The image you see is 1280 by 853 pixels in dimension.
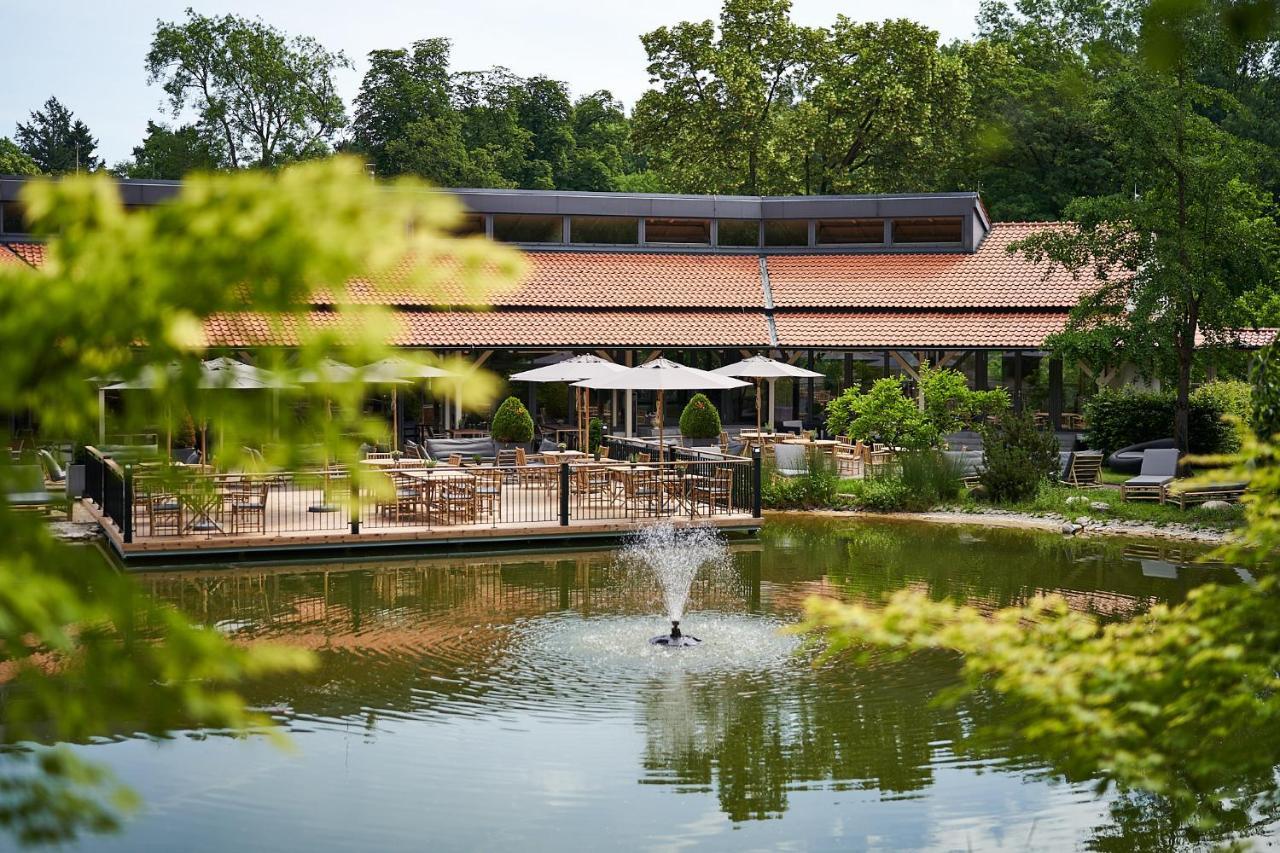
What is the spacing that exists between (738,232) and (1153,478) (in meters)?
14.1

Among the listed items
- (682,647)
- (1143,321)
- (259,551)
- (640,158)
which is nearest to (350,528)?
(259,551)

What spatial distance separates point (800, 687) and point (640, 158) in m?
63.0

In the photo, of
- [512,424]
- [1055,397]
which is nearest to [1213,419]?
[1055,397]

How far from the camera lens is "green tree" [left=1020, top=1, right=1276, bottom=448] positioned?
2159cm

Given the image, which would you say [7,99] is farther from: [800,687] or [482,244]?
[482,244]

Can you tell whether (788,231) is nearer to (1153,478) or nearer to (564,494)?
(1153,478)

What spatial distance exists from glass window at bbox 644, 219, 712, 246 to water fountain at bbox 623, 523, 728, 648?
15.3 metres

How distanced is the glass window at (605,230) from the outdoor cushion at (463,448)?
9.85m

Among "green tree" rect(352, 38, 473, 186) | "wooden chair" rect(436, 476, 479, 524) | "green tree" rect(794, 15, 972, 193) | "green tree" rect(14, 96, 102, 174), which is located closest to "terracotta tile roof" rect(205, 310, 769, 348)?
"wooden chair" rect(436, 476, 479, 524)

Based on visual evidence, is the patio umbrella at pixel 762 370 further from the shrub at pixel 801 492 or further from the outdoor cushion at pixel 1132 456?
the outdoor cushion at pixel 1132 456

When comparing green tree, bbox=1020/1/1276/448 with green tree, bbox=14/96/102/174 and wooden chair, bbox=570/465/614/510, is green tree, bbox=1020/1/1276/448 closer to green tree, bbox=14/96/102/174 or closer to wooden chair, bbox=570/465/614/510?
wooden chair, bbox=570/465/614/510

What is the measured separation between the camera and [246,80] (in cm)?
5831

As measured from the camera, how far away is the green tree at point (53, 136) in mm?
83562

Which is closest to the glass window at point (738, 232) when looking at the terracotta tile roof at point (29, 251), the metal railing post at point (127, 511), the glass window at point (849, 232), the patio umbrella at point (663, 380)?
the glass window at point (849, 232)
